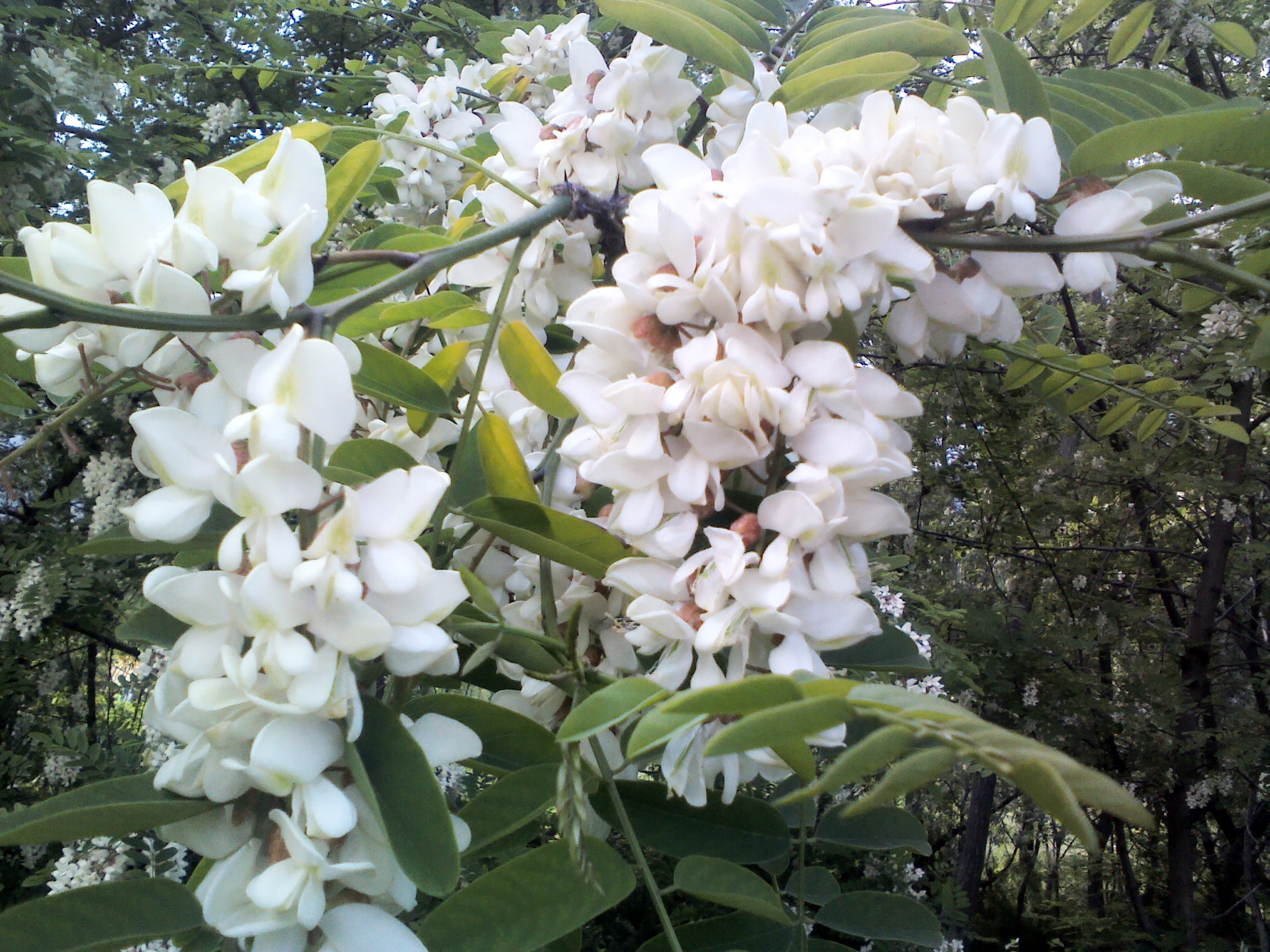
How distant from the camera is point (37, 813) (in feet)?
1.10

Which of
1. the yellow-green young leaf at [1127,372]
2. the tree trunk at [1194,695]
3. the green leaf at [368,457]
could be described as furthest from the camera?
the tree trunk at [1194,695]

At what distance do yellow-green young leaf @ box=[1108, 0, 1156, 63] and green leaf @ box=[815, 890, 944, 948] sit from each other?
30.6 inches

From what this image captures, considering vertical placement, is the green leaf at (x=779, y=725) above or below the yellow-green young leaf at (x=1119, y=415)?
above

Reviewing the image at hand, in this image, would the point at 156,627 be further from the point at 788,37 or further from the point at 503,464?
the point at 788,37

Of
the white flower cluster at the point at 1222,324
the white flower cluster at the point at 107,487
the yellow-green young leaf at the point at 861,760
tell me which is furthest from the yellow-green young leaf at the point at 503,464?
the white flower cluster at the point at 1222,324

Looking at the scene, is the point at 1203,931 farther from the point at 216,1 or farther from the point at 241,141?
the point at 216,1

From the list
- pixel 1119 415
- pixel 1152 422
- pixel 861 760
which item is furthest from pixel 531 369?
pixel 1152 422

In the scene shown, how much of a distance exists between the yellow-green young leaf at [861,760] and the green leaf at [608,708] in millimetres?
76

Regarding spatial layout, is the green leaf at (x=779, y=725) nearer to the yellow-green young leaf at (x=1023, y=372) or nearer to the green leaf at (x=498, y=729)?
the green leaf at (x=498, y=729)

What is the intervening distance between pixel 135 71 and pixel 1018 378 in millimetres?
1877

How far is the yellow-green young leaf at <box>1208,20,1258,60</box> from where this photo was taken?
2.73 ft

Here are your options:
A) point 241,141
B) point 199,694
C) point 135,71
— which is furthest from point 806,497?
point 241,141

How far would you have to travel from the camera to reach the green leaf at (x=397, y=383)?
45cm

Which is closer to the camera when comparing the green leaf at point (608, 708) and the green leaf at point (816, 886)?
the green leaf at point (608, 708)
